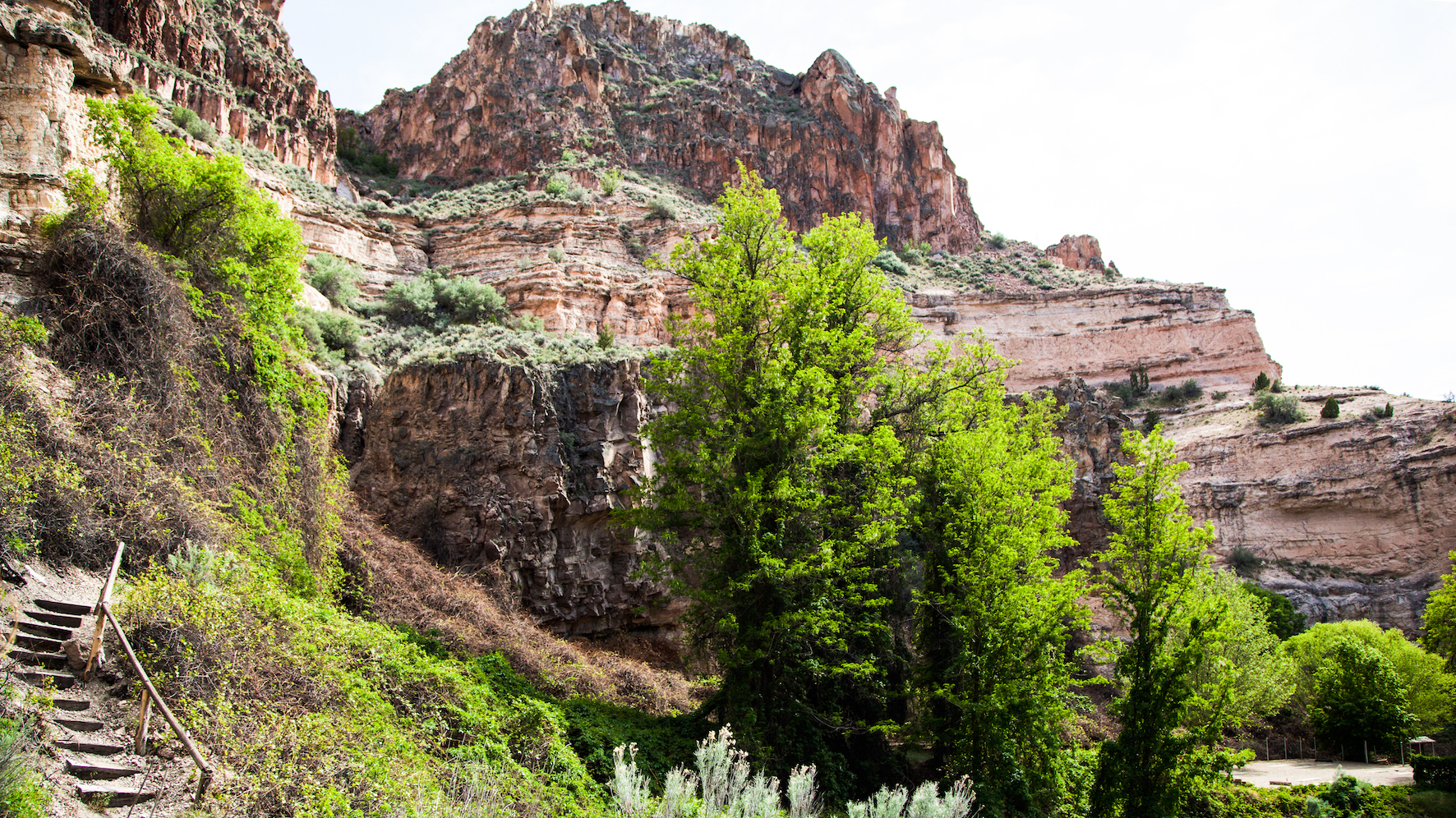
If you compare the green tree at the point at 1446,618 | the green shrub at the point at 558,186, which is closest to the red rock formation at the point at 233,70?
the green shrub at the point at 558,186

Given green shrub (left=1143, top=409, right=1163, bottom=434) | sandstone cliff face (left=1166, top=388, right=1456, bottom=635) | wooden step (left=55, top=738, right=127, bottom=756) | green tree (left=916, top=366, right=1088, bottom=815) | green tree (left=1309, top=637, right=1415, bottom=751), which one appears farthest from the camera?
green shrub (left=1143, top=409, right=1163, bottom=434)

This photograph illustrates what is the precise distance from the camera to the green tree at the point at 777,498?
12.3m

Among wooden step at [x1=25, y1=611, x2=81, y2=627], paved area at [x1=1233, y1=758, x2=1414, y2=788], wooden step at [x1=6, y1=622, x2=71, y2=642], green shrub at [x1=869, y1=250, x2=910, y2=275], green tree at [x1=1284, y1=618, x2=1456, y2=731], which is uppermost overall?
green shrub at [x1=869, y1=250, x2=910, y2=275]

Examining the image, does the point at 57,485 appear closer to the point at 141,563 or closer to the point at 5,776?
the point at 141,563

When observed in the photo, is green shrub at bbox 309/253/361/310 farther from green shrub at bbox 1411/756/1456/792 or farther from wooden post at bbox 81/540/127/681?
green shrub at bbox 1411/756/1456/792

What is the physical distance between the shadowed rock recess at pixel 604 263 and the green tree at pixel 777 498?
8.14 ft

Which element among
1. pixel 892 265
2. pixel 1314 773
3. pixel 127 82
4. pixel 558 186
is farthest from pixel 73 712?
pixel 892 265

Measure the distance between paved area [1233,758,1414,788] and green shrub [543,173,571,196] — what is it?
36217mm

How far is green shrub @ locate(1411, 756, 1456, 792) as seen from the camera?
60.1 feet

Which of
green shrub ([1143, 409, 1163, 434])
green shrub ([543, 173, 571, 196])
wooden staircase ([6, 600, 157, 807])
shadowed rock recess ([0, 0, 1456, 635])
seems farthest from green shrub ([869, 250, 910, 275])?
wooden staircase ([6, 600, 157, 807])

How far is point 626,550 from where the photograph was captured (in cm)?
2036

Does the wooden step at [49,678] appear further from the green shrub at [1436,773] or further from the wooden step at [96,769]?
the green shrub at [1436,773]

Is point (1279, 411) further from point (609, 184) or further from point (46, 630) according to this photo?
point (46, 630)

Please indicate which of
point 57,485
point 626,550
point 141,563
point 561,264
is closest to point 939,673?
point 626,550
